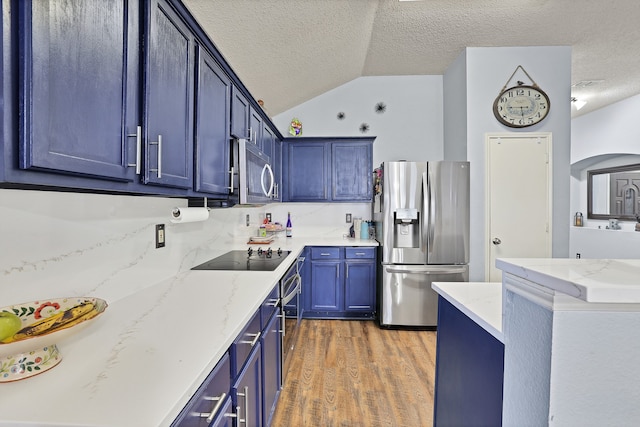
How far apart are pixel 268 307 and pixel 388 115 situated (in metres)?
3.16

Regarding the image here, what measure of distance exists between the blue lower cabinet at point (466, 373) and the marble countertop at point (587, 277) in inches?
12.4

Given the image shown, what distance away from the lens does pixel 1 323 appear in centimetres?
66

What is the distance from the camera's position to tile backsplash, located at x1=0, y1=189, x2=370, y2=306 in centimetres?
85

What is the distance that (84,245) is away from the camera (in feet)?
3.54

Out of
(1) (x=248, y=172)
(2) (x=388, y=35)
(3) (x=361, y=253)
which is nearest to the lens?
(1) (x=248, y=172)

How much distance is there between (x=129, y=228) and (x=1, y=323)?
71 centimetres

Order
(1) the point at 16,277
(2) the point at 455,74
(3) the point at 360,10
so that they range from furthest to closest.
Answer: (2) the point at 455,74 → (3) the point at 360,10 → (1) the point at 16,277

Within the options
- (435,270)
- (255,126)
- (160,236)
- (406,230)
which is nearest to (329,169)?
(406,230)

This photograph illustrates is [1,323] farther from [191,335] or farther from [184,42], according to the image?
[184,42]

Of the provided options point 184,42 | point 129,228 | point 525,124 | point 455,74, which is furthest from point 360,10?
point 129,228

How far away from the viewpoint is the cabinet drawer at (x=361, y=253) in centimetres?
324

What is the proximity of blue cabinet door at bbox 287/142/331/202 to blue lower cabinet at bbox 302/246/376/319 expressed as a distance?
75 cm

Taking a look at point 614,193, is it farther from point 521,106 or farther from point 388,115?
point 388,115

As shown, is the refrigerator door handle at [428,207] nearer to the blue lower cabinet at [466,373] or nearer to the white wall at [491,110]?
the white wall at [491,110]
